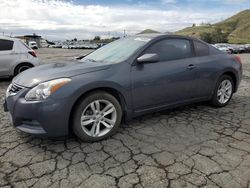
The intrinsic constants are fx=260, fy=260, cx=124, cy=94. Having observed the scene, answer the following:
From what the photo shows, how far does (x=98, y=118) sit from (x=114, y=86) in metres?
0.49

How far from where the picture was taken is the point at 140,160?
121 inches

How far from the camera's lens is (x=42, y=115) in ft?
10.3

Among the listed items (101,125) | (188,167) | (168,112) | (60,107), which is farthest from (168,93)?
(60,107)

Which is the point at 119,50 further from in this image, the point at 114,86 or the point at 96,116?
the point at 96,116

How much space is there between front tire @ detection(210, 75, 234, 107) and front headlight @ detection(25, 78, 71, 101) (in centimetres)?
309

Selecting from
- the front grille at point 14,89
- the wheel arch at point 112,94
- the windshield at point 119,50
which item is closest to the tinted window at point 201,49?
the windshield at point 119,50

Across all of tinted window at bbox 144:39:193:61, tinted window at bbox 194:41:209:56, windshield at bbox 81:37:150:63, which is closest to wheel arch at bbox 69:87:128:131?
windshield at bbox 81:37:150:63

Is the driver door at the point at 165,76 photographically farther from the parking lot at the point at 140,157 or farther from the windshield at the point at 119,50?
the parking lot at the point at 140,157

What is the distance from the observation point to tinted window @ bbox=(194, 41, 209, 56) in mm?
4730

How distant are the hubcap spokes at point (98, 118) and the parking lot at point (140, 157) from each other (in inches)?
7.0

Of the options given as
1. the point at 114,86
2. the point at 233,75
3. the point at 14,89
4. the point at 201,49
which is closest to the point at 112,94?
the point at 114,86

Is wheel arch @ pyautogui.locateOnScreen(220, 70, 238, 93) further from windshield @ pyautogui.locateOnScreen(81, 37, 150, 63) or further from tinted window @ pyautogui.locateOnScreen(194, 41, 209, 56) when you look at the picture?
windshield @ pyautogui.locateOnScreen(81, 37, 150, 63)

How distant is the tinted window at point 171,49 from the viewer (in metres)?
4.21

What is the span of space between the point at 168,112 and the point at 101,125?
163 centimetres
